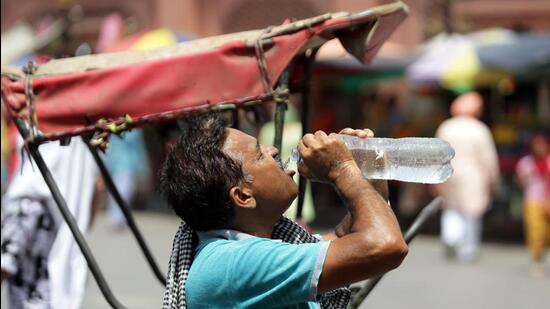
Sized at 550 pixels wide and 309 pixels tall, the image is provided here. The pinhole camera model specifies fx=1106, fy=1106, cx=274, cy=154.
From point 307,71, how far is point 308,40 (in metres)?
0.44

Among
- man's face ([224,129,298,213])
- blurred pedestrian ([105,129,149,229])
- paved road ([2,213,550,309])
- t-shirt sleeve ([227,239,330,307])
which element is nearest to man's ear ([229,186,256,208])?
man's face ([224,129,298,213])

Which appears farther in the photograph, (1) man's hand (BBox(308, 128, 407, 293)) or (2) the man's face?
(2) the man's face

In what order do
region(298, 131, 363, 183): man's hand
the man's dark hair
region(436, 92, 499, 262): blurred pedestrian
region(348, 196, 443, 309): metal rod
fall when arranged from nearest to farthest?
region(298, 131, 363, 183): man's hand → the man's dark hair → region(348, 196, 443, 309): metal rod → region(436, 92, 499, 262): blurred pedestrian

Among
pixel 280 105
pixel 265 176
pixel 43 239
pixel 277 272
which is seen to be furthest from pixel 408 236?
pixel 43 239

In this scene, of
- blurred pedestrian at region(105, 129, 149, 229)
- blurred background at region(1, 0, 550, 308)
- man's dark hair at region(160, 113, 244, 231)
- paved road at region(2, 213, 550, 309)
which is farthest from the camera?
blurred pedestrian at region(105, 129, 149, 229)

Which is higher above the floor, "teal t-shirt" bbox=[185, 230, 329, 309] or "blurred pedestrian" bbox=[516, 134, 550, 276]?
"teal t-shirt" bbox=[185, 230, 329, 309]

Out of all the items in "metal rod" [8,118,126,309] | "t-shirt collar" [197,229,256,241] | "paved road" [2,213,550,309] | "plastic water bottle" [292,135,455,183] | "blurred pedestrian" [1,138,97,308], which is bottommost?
"paved road" [2,213,550,309]

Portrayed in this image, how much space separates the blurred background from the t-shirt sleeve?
5.68 feet

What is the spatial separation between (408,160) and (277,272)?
540mm

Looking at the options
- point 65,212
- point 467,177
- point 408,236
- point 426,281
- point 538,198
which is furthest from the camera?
point 467,177

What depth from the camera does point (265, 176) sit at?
265cm

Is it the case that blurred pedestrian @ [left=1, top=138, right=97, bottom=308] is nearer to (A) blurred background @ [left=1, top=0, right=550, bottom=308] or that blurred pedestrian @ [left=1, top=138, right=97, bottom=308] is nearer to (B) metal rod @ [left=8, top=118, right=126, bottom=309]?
(A) blurred background @ [left=1, top=0, right=550, bottom=308]

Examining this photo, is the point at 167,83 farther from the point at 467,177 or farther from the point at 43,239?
the point at 467,177

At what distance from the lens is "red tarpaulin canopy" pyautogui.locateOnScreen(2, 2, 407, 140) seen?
348 cm
